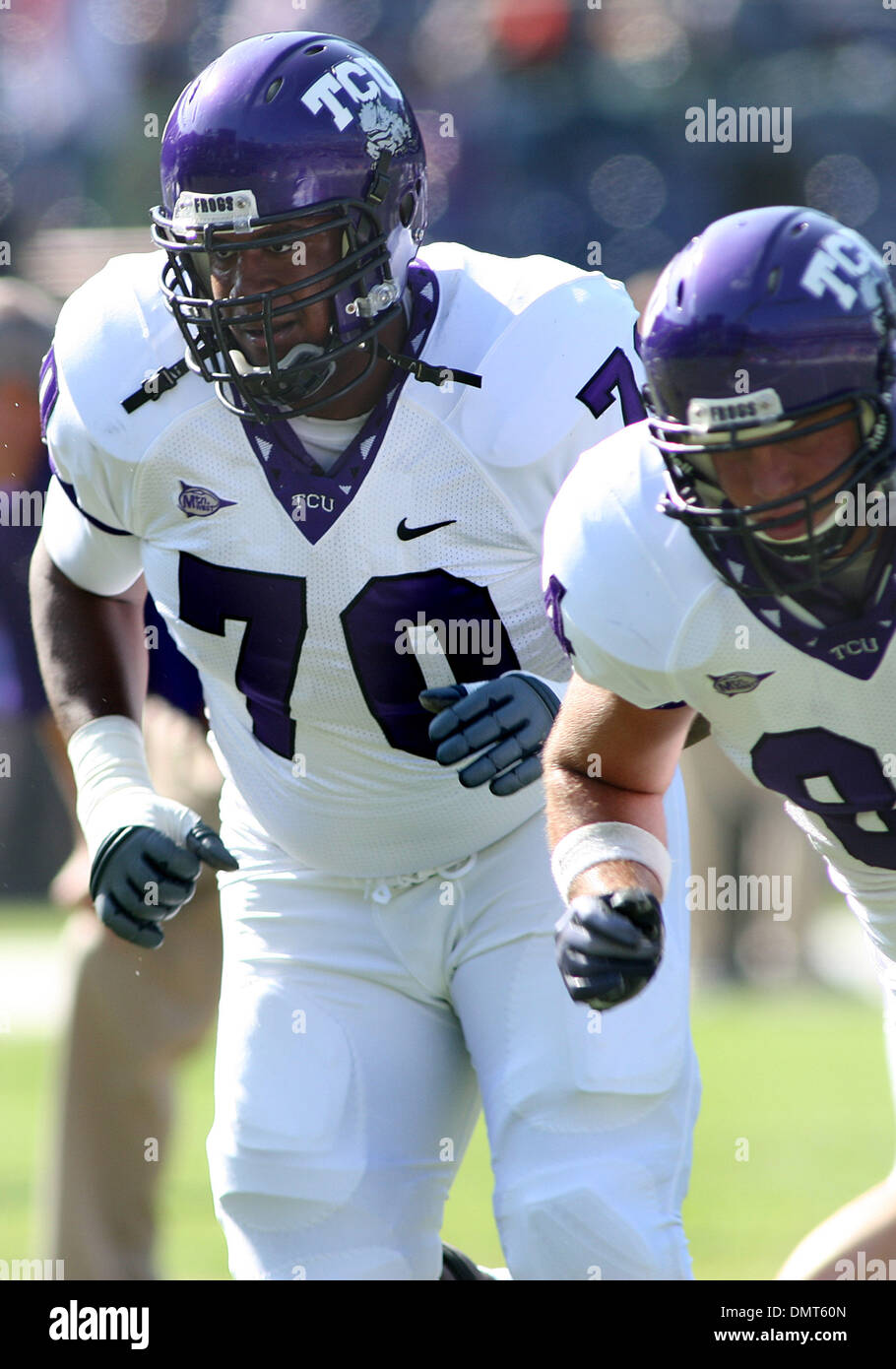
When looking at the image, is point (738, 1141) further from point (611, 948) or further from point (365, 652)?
point (611, 948)

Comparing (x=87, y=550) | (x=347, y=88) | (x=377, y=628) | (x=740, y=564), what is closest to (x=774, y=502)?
(x=740, y=564)

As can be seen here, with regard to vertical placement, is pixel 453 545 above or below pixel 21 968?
above

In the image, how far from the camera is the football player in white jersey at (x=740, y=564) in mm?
2049

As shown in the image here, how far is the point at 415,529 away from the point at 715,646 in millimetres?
551

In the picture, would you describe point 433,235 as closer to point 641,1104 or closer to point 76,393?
point 76,393

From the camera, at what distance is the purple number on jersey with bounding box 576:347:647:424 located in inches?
102

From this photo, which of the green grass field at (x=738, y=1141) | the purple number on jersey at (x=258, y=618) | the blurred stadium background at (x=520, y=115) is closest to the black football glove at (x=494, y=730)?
the purple number on jersey at (x=258, y=618)

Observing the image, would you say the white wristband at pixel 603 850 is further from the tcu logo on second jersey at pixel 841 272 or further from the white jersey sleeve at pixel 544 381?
the tcu logo on second jersey at pixel 841 272

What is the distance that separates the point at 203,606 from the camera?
8.69 ft

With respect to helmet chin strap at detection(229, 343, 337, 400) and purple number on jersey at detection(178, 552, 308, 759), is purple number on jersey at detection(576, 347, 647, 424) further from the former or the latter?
purple number on jersey at detection(178, 552, 308, 759)

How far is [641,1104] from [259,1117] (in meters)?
0.51

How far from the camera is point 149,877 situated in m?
2.69

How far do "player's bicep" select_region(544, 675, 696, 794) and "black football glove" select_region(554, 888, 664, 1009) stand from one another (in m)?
0.20

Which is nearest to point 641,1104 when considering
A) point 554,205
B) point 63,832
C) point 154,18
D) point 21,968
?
point 21,968
